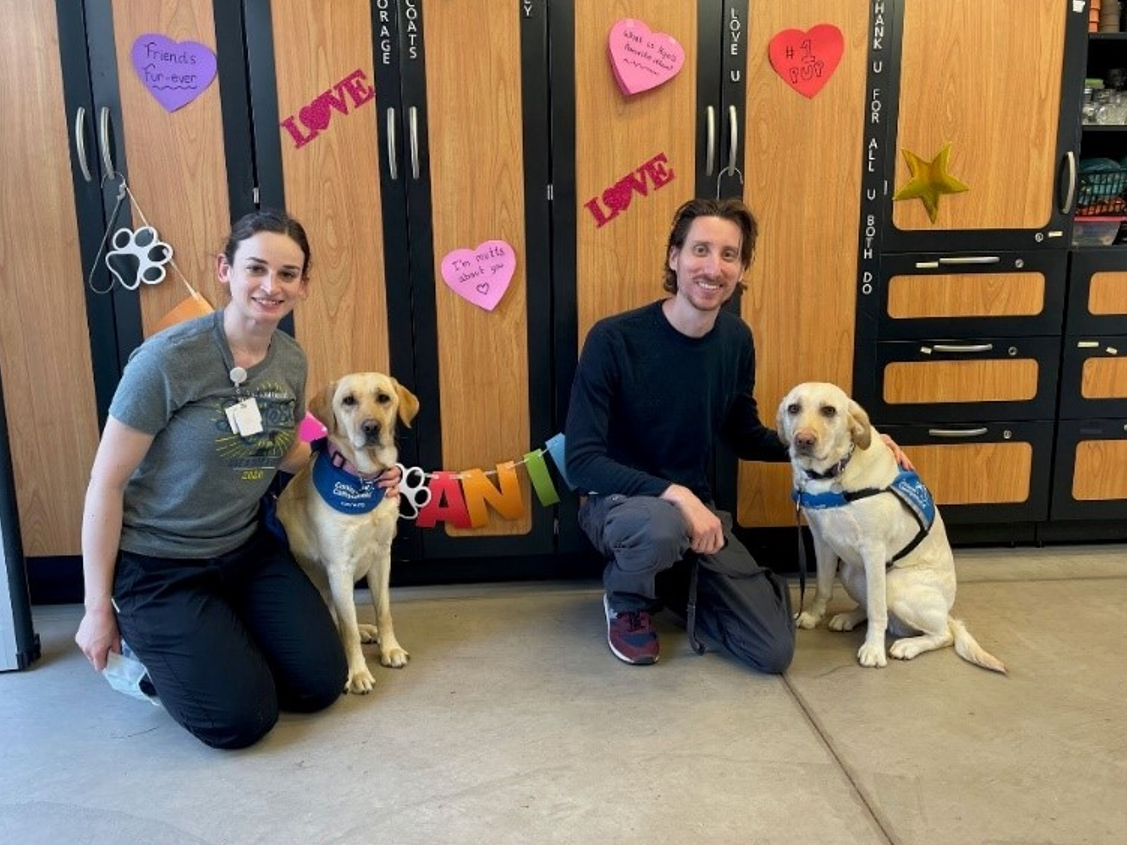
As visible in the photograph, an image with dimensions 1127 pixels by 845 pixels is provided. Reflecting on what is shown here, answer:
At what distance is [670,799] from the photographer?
1.83 metres

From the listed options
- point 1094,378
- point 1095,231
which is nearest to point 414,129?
point 1095,231

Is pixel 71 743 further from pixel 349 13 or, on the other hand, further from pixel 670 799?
pixel 349 13

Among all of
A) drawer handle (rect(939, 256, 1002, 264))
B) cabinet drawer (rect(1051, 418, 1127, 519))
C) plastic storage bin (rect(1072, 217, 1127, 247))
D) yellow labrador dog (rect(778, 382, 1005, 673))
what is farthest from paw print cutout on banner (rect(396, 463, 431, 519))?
plastic storage bin (rect(1072, 217, 1127, 247))

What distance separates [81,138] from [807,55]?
2.20 meters

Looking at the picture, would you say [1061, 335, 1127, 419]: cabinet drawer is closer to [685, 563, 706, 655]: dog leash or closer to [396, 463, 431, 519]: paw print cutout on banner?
[685, 563, 706, 655]: dog leash

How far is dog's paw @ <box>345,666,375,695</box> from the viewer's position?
2289 mm

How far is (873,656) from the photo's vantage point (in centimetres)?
240

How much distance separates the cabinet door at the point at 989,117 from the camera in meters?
2.89

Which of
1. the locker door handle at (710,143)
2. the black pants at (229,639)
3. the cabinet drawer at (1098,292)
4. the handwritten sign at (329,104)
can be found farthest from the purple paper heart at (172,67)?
the cabinet drawer at (1098,292)

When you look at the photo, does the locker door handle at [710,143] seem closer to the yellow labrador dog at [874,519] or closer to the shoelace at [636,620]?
the yellow labrador dog at [874,519]

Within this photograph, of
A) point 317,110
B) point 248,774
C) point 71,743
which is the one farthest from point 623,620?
point 317,110

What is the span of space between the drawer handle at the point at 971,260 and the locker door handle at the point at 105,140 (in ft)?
8.59

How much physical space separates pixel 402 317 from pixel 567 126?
78cm

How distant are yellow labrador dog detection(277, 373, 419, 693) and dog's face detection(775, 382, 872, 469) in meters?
Answer: 1.03
